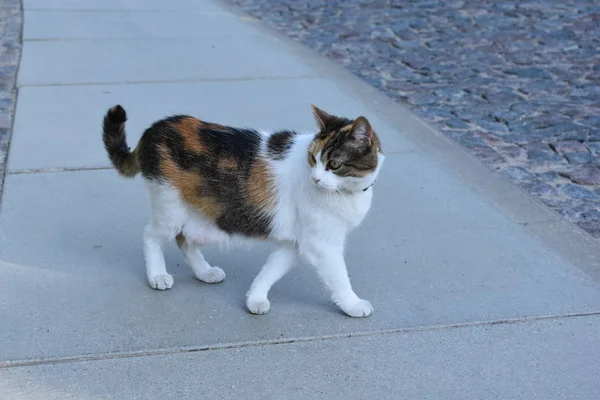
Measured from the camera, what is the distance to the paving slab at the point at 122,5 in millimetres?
11359

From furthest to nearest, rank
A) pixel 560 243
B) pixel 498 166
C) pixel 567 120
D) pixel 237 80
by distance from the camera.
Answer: pixel 237 80
pixel 567 120
pixel 498 166
pixel 560 243

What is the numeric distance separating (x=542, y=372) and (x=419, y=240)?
1.53 m

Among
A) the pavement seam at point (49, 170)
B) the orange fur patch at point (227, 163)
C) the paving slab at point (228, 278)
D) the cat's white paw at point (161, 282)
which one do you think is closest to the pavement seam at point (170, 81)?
the pavement seam at point (49, 170)

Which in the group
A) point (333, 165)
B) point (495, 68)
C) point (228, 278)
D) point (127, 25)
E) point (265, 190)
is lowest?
point (127, 25)

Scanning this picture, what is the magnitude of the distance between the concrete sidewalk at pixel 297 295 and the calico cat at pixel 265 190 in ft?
1.08

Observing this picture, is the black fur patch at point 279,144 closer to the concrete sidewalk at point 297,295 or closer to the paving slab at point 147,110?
the concrete sidewalk at point 297,295

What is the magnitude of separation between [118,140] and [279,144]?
93cm

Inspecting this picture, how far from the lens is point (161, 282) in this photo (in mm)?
4531

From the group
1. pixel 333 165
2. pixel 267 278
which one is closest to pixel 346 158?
pixel 333 165

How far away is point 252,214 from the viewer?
427 cm

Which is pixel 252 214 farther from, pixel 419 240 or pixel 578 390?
pixel 578 390

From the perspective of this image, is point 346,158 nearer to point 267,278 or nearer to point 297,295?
point 267,278

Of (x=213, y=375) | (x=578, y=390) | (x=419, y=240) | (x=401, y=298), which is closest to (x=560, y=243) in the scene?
(x=419, y=240)

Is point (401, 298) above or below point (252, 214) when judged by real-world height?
below
